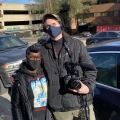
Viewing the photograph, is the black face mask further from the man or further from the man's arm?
the man's arm

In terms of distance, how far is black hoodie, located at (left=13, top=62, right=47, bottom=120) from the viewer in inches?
78.5

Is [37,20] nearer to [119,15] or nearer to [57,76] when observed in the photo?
[119,15]

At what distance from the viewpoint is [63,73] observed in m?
1.99

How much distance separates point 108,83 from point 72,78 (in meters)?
0.78

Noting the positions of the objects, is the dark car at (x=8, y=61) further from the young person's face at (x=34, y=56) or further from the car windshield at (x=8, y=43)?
the young person's face at (x=34, y=56)

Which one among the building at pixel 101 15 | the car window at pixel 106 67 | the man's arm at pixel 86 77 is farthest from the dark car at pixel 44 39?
the building at pixel 101 15

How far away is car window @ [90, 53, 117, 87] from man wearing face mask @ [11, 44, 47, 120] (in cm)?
84

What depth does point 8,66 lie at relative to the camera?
5.73m

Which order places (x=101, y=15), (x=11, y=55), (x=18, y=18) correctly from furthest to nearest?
1. (x=18, y=18)
2. (x=101, y=15)
3. (x=11, y=55)

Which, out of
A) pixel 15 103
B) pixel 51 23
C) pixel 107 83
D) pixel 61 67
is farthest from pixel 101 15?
pixel 15 103

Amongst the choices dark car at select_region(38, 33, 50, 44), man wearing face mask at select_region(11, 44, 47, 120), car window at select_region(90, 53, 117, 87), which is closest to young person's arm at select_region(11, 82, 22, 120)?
man wearing face mask at select_region(11, 44, 47, 120)

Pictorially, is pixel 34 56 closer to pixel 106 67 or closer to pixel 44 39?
pixel 106 67

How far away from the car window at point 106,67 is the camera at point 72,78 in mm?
690

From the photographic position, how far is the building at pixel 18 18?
59406 mm
